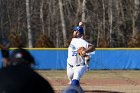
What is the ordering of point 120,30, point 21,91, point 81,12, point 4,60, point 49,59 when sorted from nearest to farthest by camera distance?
point 21,91 < point 4,60 < point 49,59 < point 81,12 < point 120,30

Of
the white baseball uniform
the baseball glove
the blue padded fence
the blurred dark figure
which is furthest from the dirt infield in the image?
the blurred dark figure

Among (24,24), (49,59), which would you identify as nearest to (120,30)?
(24,24)

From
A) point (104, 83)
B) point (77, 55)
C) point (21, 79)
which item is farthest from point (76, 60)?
point (104, 83)

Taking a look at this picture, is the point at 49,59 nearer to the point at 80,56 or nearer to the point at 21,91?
the point at 80,56

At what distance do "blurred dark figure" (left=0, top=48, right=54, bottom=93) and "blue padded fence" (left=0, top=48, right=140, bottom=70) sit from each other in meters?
26.4

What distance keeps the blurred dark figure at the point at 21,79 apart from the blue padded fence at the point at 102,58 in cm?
2639

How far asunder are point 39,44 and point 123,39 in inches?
549

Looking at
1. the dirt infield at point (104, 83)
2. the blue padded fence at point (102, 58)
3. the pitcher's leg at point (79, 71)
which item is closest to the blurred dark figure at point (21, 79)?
the pitcher's leg at point (79, 71)

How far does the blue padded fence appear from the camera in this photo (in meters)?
31.2

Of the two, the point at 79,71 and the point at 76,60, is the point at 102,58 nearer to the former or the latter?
the point at 76,60

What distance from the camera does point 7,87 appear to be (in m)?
4.38

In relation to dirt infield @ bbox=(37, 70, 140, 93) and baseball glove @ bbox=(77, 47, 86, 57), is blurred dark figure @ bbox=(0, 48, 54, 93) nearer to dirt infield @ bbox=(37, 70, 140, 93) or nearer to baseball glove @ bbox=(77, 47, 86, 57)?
baseball glove @ bbox=(77, 47, 86, 57)

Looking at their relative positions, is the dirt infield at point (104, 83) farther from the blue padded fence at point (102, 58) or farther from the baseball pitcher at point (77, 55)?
the baseball pitcher at point (77, 55)

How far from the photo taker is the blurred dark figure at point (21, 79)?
4355mm
